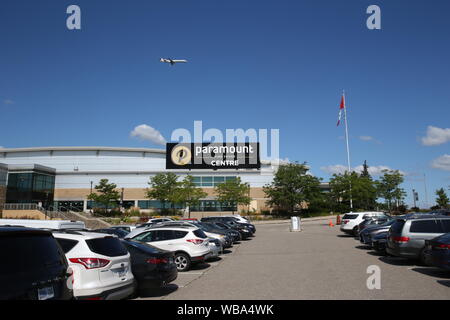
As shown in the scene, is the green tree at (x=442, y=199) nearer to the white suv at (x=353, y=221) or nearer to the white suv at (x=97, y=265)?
the white suv at (x=353, y=221)

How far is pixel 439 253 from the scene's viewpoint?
390 inches

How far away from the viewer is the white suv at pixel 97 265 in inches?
256

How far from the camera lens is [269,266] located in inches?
512

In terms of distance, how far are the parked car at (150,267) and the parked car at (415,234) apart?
27.4ft

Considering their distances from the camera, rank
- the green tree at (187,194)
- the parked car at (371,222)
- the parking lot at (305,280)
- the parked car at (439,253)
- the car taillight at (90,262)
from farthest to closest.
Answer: the green tree at (187,194) → the parked car at (371,222) → the parked car at (439,253) → the parking lot at (305,280) → the car taillight at (90,262)

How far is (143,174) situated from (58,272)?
67051 mm

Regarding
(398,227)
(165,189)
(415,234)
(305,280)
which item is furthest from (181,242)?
(165,189)

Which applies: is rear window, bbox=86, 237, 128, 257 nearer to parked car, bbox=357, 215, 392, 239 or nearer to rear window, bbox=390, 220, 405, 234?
rear window, bbox=390, 220, 405, 234

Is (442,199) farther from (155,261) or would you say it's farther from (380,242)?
(155,261)

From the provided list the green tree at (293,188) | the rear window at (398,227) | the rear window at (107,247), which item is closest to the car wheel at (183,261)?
the rear window at (107,247)

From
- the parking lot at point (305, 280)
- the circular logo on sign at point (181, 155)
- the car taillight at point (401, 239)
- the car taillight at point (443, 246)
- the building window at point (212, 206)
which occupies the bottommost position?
the parking lot at point (305, 280)

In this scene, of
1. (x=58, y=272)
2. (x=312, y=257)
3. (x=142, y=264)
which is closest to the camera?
(x=58, y=272)

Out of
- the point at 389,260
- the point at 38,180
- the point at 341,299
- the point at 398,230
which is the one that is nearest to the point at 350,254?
the point at 389,260
